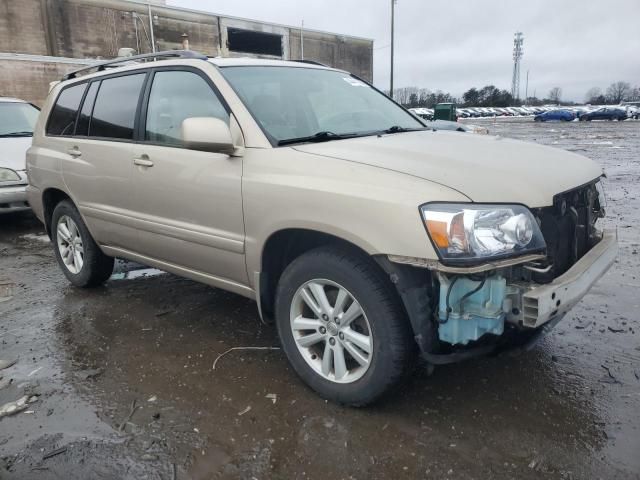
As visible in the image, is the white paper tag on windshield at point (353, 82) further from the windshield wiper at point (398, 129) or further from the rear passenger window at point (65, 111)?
the rear passenger window at point (65, 111)

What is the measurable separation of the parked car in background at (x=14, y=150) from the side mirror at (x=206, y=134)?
202 inches

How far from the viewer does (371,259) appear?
2.50 meters

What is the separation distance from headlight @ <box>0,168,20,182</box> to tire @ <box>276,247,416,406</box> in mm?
5839

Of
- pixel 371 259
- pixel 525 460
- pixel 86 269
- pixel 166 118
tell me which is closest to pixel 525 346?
pixel 525 460

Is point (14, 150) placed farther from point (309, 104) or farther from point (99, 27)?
point (99, 27)

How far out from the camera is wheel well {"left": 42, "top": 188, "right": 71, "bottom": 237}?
474 centimetres

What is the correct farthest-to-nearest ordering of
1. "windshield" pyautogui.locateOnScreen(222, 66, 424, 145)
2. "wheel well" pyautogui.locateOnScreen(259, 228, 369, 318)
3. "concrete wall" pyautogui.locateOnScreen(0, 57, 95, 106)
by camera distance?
"concrete wall" pyautogui.locateOnScreen(0, 57, 95, 106)
"windshield" pyautogui.locateOnScreen(222, 66, 424, 145)
"wheel well" pyautogui.locateOnScreen(259, 228, 369, 318)

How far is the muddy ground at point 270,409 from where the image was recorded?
2328 mm

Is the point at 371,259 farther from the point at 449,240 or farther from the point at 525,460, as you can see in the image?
the point at 525,460

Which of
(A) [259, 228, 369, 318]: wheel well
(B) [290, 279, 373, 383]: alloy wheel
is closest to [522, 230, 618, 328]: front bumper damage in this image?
(B) [290, 279, 373, 383]: alloy wheel

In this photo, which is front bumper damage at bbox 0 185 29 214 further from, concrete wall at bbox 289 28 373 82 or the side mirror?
concrete wall at bbox 289 28 373 82

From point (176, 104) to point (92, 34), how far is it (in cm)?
3617

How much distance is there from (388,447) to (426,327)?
599mm

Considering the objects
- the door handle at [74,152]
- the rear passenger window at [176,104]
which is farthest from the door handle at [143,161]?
the door handle at [74,152]
